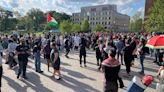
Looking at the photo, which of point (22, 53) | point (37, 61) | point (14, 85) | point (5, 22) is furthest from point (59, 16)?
point (14, 85)

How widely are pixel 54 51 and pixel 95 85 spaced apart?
2.40 m

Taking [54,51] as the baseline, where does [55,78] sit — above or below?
below

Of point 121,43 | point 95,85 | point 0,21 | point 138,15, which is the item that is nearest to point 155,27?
point 121,43

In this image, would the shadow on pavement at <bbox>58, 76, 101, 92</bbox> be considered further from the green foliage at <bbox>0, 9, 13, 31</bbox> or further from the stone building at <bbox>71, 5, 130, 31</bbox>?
the stone building at <bbox>71, 5, 130, 31</bbox>

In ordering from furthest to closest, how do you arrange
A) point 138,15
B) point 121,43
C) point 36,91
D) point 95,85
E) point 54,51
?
point 138,15 < point 121,43 < point 54,51 < point 95,85 < point 36,91

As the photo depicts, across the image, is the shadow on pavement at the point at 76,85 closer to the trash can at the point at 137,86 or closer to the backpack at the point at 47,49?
the backpack at the point at 47,49

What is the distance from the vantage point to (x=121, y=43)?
16.8 meters

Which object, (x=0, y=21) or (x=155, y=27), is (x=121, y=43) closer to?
(x=155, y=27)

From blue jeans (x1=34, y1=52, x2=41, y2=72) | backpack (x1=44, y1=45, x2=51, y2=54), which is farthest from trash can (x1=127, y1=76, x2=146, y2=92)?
backpack (x1=44, y1=45, x2=51, y2=54)

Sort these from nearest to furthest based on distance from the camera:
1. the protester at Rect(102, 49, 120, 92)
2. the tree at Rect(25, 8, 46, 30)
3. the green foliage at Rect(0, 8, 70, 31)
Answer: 1. the protester at Rect(102, 49, 120, 92)
2. the green foliage at Rect(0, 8, 70, 31)
3. the tree at Rect(25, 8, 46, 30)

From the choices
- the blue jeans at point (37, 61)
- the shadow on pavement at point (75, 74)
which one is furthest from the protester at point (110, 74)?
the blue jeans at point (37, 61)

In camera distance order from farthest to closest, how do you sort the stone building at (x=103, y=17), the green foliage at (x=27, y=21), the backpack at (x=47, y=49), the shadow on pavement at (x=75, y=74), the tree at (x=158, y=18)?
1. the stone building at (x=103, y=17)
2. the green foliage at (x=27, y=21)
3. the tree at (x=158, y=18)
4. the backpack at (x=47, y=49)
5. the shadow on pavement at (x=75, y=74)

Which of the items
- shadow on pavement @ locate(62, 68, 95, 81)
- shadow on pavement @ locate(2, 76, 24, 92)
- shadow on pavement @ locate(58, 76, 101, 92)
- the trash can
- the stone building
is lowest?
shadow on pavement @ locate(2, 76, 24, 92)

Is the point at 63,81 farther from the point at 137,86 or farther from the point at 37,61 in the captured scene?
the point at 137,86
